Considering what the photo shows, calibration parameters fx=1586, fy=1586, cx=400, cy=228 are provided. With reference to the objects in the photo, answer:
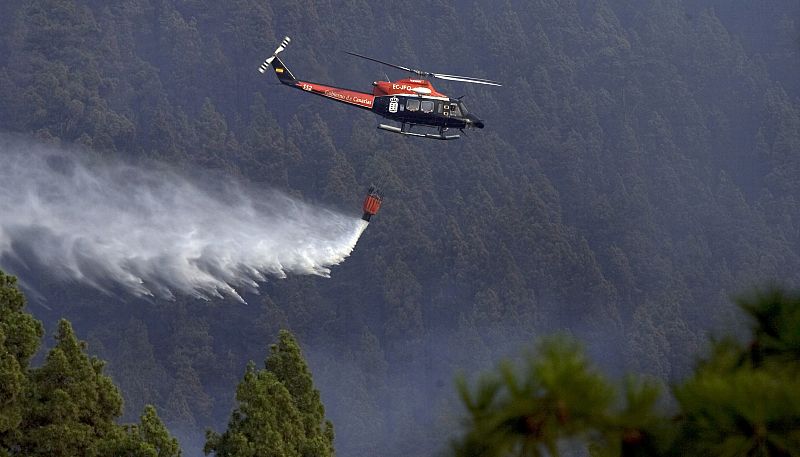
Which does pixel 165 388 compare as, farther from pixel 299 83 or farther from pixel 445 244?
pixel 299 83

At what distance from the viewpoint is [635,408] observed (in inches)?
342

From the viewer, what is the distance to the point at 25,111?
143 meters

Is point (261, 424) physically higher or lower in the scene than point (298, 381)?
lower

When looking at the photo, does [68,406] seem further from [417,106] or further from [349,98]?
[349,98]

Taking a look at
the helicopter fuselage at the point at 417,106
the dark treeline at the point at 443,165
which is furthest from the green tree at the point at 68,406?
the dark treeline at the point at 443,165

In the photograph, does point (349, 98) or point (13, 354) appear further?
point (349, 98)

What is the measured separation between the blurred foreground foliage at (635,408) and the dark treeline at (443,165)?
349 ft

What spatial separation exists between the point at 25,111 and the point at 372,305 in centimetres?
3722

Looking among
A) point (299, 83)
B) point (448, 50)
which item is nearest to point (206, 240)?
point (299, 83)

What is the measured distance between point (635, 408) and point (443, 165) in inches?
5364

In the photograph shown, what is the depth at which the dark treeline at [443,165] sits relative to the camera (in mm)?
126625

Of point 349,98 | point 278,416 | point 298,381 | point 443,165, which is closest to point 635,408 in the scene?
point 278,416

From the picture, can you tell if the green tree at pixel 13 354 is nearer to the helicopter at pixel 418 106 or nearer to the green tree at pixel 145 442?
the green tree at pixel 145 442

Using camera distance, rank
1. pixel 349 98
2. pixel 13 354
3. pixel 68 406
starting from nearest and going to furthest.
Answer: pixel 13 354, pixel 68 406, pixel 349 98
